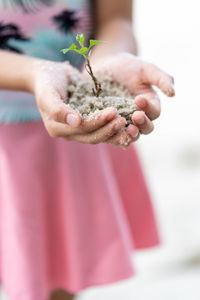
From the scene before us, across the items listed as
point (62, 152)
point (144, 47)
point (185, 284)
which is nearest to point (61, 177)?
point (62, 152)

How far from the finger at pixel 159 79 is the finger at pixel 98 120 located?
0.14 m

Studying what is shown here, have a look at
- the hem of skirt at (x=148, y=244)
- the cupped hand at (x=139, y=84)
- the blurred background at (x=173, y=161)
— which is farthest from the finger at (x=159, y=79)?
the blurred background at (x=173, y=161)

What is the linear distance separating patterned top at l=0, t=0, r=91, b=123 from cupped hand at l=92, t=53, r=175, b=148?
12 centimetres

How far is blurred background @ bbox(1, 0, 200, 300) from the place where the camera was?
127 cm

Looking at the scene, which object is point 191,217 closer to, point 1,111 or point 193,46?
point 1,111

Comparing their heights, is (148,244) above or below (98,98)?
below

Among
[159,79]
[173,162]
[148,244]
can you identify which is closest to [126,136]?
Result: [159,79]

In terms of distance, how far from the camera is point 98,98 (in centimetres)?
58


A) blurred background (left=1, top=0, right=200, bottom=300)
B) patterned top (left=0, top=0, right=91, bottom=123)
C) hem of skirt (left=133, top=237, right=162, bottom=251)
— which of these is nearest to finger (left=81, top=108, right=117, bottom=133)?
patterned top (left=0, top=0, right=91, bottom=123)

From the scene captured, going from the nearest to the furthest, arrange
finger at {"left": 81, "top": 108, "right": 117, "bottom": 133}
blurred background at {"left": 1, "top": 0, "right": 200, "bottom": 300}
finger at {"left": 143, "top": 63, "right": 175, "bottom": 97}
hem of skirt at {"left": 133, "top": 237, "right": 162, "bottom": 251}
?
finger at {"left": 81, "top": 108, "right": 117, "bottom": 133}, finger at {"left": 143, "top": 63, "right": 175, "bottom": 97}, hem of skirt at {"left": 133, "top": 237, "right": 162, "bottom": 251}, blurred background at {"left": 1, "top": 0, "right": 200, "bottom": 300}

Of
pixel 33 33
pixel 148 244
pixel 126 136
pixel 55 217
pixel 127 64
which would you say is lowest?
pixel 148 244

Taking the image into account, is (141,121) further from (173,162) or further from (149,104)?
(173,162)

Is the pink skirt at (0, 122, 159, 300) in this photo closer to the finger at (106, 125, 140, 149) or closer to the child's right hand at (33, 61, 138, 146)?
the child's right hand at (33, 61, 138, 146)

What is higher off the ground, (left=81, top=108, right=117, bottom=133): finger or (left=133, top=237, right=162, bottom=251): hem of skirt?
(left=81, top=108, right=117, bottom=133): finger
